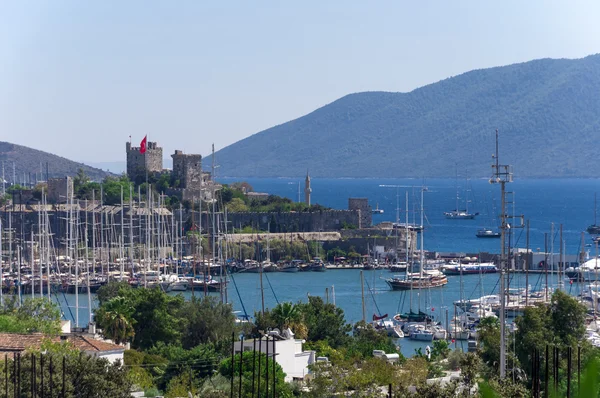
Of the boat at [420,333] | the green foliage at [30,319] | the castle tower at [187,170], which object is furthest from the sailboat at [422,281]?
the green foliage at [30,319]

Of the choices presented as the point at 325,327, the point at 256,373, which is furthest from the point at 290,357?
the point at 325,327

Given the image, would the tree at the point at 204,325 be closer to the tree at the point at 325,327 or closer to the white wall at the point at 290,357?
the tree at the point at 325,327

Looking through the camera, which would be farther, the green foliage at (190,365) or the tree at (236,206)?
the tree at (236,206)

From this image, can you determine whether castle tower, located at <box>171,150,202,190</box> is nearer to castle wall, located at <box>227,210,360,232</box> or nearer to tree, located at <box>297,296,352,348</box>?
castle wall, located at <box>227,210,360,232</box>

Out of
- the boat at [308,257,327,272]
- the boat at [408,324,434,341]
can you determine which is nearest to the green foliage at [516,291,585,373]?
the boat at [408,324,434,341]

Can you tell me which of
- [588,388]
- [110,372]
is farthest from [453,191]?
[588,388]

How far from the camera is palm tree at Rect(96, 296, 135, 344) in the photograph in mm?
31766

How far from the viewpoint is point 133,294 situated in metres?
35.6

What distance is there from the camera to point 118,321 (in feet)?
105

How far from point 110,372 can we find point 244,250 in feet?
188

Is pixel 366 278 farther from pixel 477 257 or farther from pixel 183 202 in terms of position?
pixel 183 202

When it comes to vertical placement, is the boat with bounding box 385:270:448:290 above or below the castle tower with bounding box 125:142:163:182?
below

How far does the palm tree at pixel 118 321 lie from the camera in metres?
31.8

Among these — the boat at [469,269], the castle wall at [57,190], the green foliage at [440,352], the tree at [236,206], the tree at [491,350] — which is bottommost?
the boat at [469,269]
